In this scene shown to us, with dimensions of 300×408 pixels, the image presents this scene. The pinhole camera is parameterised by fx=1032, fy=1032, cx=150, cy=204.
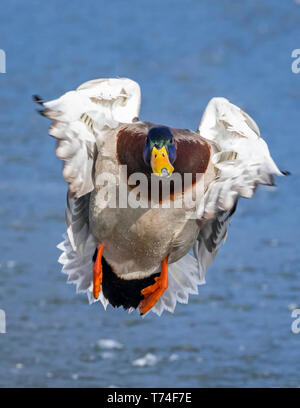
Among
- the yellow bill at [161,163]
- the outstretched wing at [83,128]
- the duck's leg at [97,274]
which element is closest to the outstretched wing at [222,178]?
the yellow bill at [161,163]

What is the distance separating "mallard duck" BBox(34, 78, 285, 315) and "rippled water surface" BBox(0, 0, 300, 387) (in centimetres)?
123

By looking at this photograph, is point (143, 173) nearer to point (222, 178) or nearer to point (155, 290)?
point (222, 178)

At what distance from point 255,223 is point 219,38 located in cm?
352

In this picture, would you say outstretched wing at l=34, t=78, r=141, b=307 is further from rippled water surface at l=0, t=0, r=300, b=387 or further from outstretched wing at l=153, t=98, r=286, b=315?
rippled water surface at l=0, t=0, r=300, b=387

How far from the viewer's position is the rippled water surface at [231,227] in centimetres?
664

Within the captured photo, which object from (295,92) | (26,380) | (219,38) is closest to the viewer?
(26,380)

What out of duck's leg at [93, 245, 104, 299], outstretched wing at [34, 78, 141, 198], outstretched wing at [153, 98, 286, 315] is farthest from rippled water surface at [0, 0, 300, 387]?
outstretched wing at [34, 78, 141, 198]

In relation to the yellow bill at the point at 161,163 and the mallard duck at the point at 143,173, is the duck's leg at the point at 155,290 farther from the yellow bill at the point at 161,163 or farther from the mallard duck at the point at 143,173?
the yellow bill at the point at 161,163

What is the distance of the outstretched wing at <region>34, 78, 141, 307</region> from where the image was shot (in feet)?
16.2

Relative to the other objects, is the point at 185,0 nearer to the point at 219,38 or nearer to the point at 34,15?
the point at 219,38

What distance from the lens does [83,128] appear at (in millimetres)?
5047

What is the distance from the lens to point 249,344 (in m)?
6.82

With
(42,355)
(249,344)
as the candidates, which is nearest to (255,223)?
(249,344)

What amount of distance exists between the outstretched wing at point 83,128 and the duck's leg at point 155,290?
1.36 feet
